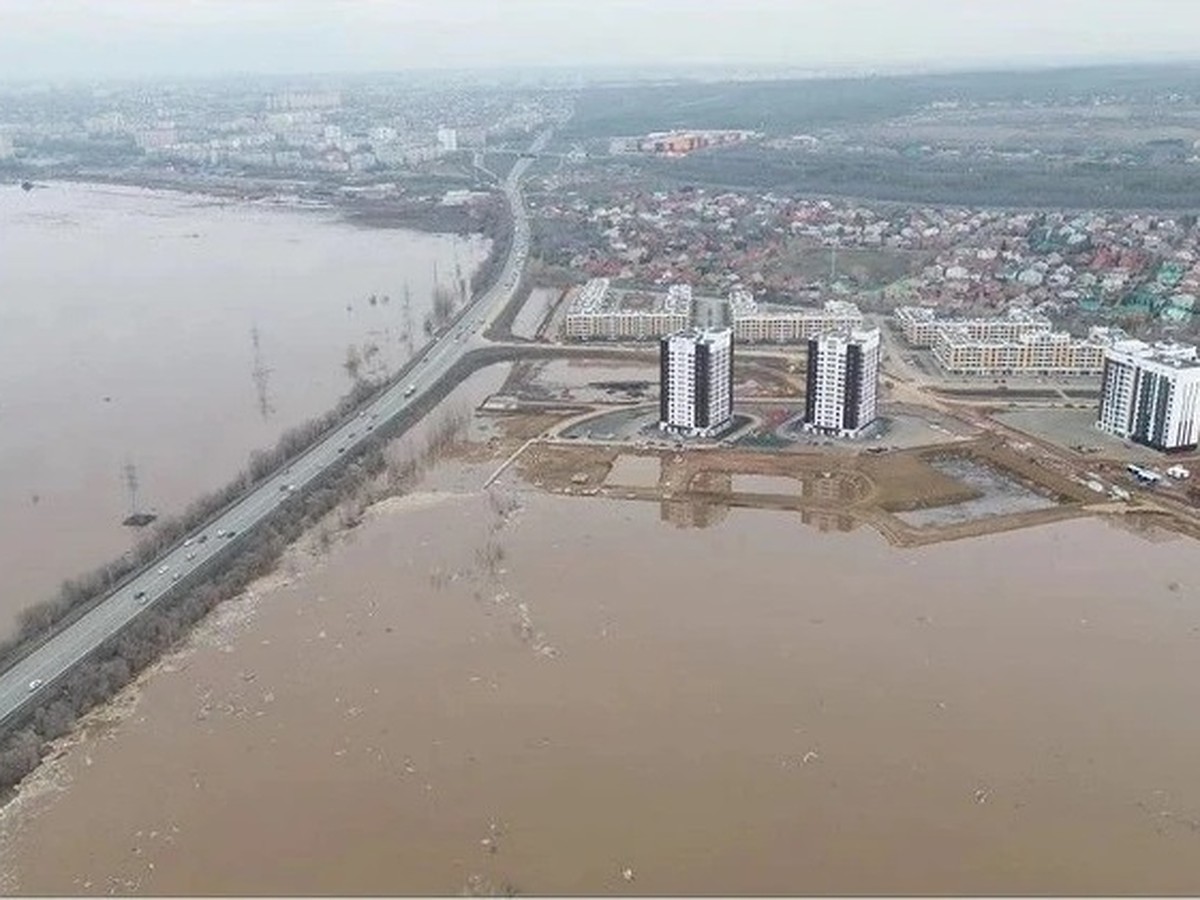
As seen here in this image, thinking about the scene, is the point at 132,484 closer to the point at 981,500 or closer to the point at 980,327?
Result: the point at 981,500

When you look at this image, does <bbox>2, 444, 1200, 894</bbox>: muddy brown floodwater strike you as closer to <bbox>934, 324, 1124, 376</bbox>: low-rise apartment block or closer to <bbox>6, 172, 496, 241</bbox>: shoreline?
<bbox>934, 324, 1124, 376</bbox>: low-rise apartment block

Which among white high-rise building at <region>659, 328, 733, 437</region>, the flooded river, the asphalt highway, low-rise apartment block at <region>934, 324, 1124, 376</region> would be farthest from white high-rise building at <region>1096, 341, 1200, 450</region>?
the flooded river

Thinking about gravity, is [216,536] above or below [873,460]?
above

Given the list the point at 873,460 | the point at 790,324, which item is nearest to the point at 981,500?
the point at 873,460

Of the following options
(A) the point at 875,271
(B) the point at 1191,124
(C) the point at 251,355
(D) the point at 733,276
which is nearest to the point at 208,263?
(C) the point at 251,355

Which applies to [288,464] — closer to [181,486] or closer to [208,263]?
[181,486]
